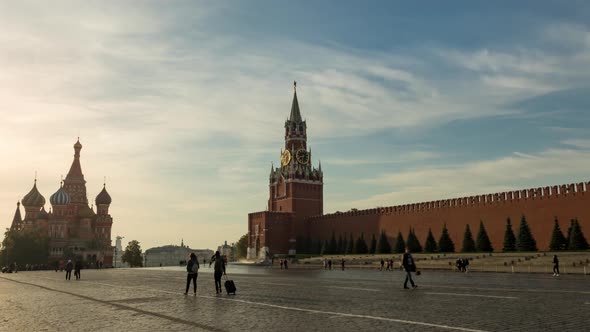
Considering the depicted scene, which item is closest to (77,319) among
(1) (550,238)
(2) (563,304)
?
(2) (563,304)

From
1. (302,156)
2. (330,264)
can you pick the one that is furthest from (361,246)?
(302,156)

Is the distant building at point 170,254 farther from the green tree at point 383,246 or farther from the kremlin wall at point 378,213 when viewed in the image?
the green tree at point 383,246

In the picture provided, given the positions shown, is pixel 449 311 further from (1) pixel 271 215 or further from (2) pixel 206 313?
(1) pixel 271 215

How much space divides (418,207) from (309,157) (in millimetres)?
29096

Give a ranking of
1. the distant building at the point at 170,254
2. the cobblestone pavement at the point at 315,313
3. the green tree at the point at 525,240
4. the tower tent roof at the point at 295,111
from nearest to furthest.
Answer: the cobblestone pavement at the point at 315,313
the green tree at the point at 525,240
the tower tent roof at the point at 295,111
the distant building at the point at 170,254

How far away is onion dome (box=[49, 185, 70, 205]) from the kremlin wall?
87.2 ft

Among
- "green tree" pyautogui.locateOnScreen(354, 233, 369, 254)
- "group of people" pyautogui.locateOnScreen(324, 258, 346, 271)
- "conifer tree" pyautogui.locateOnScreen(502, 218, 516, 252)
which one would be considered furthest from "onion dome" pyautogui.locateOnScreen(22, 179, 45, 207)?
"conifer tree" pyautogui.locateOnScreen(502, 218, 516, 252)

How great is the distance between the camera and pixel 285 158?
260ft

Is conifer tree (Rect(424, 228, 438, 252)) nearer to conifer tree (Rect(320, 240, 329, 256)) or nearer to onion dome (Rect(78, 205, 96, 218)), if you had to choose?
conifer tree (Rect(320, 240, 329, 256))

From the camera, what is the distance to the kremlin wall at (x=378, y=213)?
39.4 m

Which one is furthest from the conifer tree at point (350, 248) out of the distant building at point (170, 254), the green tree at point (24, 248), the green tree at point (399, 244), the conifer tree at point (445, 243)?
the distant building at point (170, 254)

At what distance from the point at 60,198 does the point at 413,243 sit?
52231 mm

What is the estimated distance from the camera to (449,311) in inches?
340

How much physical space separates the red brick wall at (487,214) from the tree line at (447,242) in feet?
3.27
